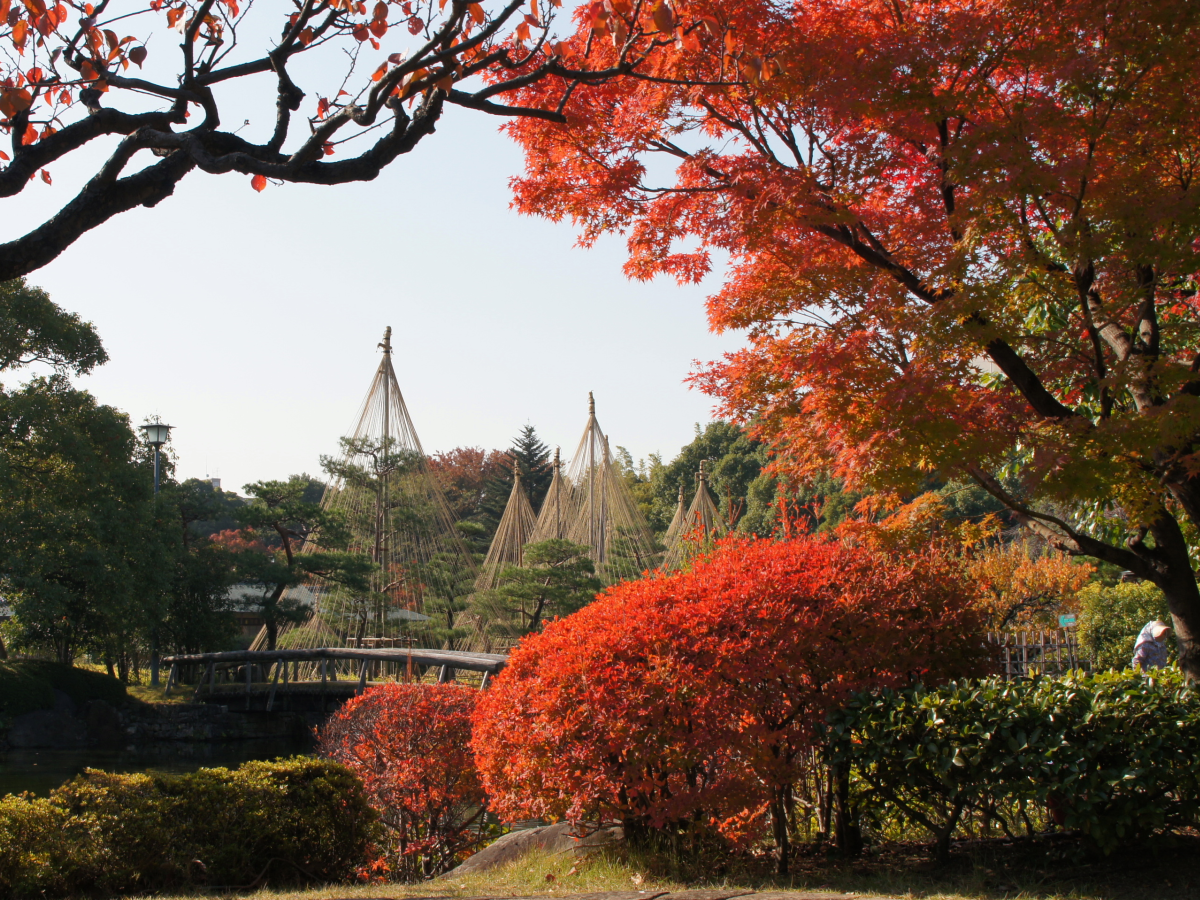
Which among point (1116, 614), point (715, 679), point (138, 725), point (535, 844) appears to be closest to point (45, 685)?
point (138, 725)

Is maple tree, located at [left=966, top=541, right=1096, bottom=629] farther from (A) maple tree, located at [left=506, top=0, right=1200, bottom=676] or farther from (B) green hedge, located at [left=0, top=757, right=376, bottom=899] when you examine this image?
(B) green hedge, located at [left=0, top=757, right=376, bottom=899]

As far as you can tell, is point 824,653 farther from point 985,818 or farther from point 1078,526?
point 1078,526

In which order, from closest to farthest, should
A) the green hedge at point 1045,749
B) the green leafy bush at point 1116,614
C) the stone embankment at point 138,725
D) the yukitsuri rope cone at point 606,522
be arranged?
the green hedge at point 1045,749 < the green leafy bush at point 1116,614 < the stone embankment at point 138,725 < the yukitsuri rope cone at point 606,522

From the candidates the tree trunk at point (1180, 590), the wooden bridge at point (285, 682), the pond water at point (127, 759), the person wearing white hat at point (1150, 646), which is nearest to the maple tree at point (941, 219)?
the tree trunk at point (1180, 590)

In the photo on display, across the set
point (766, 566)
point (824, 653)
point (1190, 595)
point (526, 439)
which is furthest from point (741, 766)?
point (526, 439)

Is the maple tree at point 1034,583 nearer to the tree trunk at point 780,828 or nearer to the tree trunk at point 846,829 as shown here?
the tree trunk at point 846,829

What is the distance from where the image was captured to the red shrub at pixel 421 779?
249 inches

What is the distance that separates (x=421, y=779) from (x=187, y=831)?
1878 mm

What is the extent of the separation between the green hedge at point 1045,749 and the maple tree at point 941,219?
90 centimetres

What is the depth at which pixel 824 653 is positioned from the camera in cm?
455

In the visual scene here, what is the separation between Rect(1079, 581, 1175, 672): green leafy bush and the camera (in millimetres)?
12695

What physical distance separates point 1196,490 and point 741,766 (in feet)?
9.39

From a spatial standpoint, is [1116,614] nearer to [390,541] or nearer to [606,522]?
[606,522]

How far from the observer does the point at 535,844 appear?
5.40 meters
